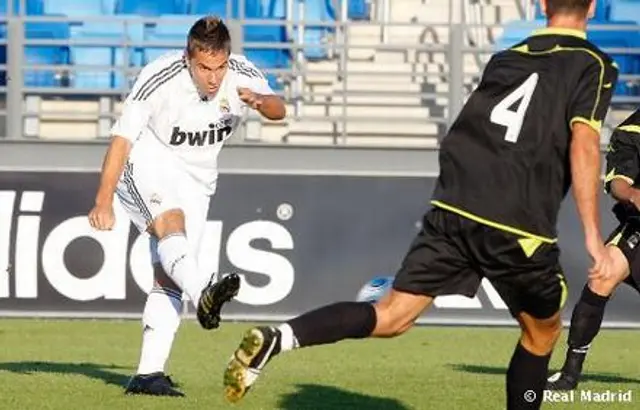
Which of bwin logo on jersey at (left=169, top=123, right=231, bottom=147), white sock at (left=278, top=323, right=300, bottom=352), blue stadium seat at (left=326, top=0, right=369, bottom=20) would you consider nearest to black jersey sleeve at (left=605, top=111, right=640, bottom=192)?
bwin logo on jersey at (left=169, top=123, right=231, bottom=147)

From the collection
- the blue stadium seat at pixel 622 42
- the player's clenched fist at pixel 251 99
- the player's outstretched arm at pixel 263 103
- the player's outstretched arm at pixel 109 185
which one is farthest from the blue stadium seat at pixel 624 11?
the player's outstretched arm at pixel 109 185

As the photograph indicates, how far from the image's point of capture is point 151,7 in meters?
22.4

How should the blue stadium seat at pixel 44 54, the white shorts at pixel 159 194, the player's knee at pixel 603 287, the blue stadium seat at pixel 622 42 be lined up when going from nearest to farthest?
the white shorts at pixel 159 194, the player's knee at pixel 603 287, the blue stadium seat at pixel 44 54, the blue stadium seat at pixel 622 42

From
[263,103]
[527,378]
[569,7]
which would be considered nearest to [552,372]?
[263,103]

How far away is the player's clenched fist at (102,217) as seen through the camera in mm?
9828

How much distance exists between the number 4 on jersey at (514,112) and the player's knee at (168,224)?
2875mm

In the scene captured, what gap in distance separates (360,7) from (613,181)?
11252 millimetres

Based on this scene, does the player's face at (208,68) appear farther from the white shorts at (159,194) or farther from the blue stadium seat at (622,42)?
the blue stadium seat at (622,42)

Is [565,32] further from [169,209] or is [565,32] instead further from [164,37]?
[164,37]

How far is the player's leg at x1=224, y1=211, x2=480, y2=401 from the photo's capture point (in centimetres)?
776

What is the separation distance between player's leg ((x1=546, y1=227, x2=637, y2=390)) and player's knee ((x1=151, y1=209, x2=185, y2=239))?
2.47 m

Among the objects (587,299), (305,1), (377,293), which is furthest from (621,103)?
(377,293)

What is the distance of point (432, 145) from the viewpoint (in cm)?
1936

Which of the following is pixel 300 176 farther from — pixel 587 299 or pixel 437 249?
pixel 437 249
